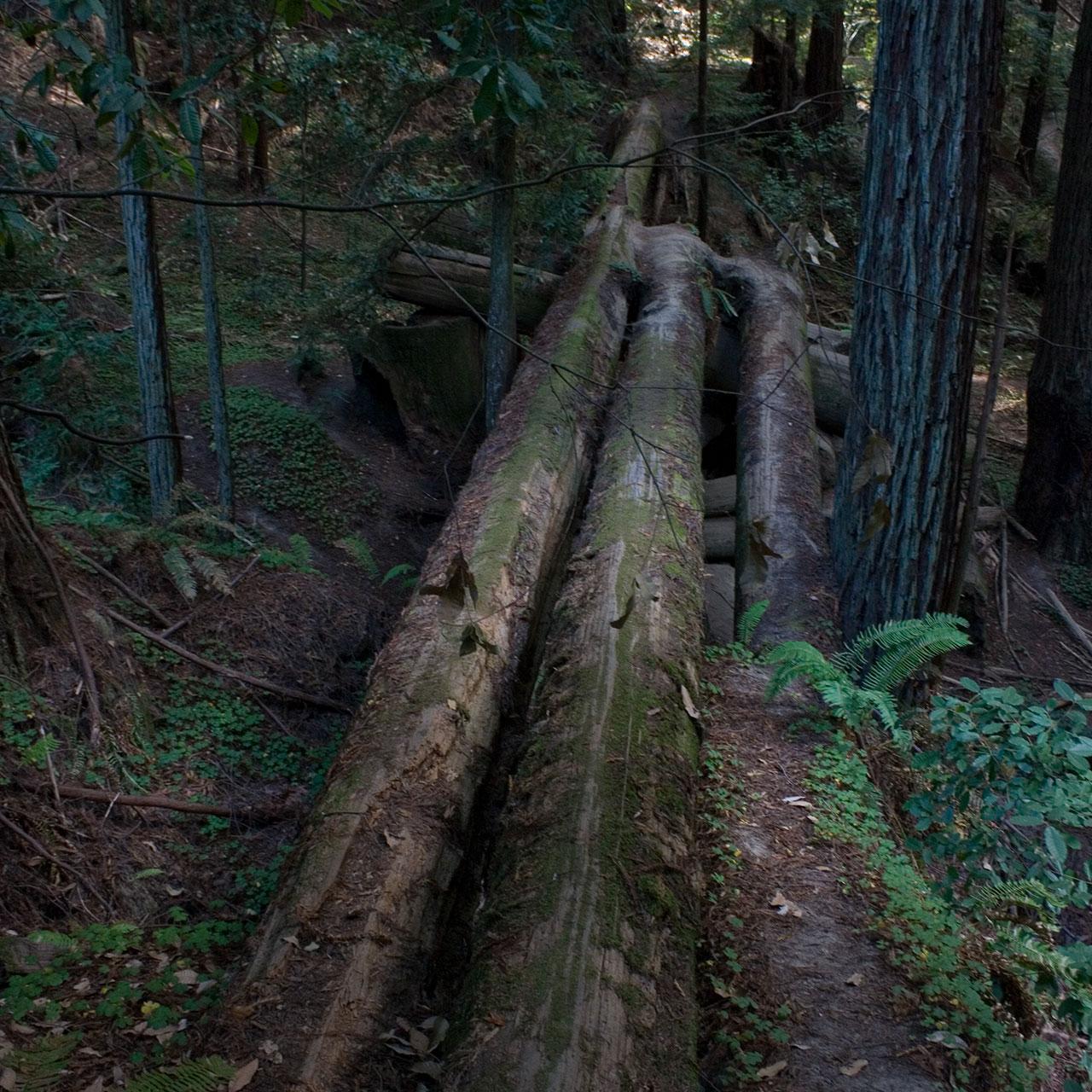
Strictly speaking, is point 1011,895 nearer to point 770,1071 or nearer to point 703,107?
point 770,1071

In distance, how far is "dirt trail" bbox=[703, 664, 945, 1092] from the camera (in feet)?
8.77

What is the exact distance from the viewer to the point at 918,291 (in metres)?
4.91

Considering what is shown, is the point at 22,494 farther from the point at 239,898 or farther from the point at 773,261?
the point at 773,261

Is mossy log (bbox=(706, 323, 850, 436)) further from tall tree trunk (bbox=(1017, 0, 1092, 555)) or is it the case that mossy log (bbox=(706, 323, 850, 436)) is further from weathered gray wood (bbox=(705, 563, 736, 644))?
weathered gray wood (bbox=(705, 563, 736, 644))

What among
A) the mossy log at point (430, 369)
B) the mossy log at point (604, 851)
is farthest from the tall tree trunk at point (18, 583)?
the mossy log at point (430, 369)

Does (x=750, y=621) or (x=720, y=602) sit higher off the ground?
(x=750, y=621)

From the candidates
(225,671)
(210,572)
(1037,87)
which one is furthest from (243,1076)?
(1037,87)

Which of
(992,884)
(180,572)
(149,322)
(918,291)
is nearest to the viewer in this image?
(992,884)

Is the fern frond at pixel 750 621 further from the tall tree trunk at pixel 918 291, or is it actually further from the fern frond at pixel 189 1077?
the fern frond at pixel 189 1077

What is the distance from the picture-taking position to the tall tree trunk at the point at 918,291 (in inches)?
184

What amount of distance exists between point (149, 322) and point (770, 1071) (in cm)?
557

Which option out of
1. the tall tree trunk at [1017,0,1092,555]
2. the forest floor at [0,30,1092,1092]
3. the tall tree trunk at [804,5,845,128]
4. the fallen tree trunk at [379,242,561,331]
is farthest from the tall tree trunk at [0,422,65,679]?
the tall tree trunk at [804,5,845,128]

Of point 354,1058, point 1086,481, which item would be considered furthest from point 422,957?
point 1086,481

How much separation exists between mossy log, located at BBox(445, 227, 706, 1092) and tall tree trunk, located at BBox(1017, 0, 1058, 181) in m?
10.9
